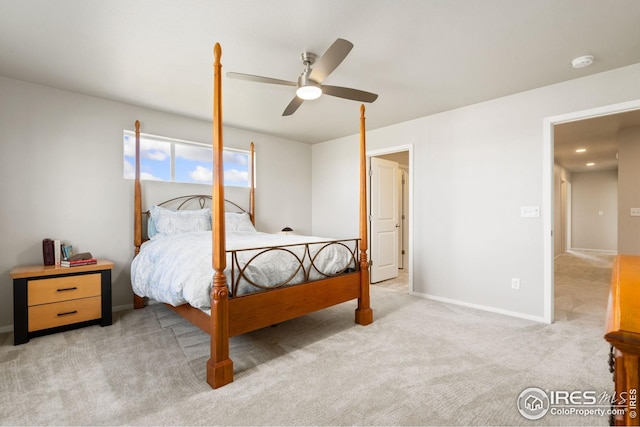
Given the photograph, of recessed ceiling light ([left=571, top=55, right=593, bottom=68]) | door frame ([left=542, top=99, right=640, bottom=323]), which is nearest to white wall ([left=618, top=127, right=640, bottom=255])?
door frame ([left=542, top=99, right=640, bottom=323])

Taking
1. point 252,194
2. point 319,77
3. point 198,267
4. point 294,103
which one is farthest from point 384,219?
point 198,267

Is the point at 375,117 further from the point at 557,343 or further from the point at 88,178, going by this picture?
the point at 88,178

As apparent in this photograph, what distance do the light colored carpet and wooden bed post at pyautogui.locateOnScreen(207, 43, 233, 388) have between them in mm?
114

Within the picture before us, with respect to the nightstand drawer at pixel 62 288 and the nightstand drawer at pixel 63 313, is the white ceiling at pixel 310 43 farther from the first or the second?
the nightstand drawer at pixel 63 313

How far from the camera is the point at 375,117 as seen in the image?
168 inches

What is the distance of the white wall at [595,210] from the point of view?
27.8ft

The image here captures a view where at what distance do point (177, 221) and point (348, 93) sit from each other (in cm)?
257

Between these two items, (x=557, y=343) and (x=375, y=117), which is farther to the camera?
(x=375, y=117)

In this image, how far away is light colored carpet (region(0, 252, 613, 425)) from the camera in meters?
1.76

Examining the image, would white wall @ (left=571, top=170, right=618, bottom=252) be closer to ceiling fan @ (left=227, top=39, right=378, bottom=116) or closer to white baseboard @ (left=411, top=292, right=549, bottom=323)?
white baseboard @ (left=411, top=292, right=549, bottom=323)

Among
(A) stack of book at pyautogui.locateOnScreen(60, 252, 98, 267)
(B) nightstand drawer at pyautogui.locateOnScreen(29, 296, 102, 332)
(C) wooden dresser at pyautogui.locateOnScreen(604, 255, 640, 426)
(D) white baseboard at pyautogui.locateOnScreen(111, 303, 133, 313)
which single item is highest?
(C) wooden dresser at pyautogui.locateOnScreen(604, 255, 640, 426)

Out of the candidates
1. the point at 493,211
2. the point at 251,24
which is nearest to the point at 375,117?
the point at 493,211

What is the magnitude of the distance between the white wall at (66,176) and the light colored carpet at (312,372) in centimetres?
84

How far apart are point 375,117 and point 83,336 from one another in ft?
13.6
